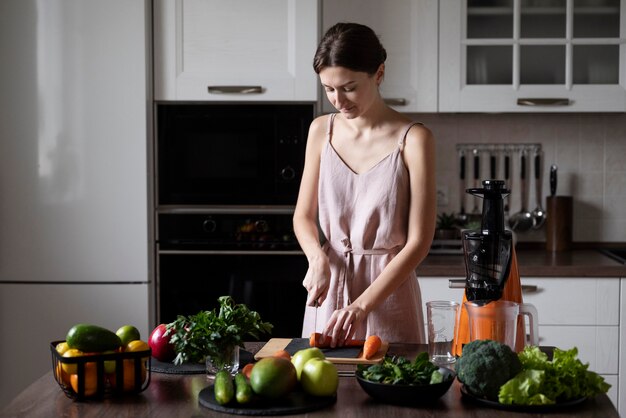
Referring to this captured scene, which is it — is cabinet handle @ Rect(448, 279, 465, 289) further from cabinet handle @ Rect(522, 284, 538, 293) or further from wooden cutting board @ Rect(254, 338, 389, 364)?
wooden cutting board @ Rect(254, 338, 389, 364)

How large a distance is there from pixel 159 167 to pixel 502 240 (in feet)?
5.53

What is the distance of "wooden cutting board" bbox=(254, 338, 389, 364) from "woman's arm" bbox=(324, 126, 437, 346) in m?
0.13

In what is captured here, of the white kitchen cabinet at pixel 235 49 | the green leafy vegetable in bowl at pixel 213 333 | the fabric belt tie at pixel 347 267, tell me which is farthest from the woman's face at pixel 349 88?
the white kitchen cabinet at pixel 235 49

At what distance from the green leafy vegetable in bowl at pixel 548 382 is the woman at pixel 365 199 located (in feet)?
1.89

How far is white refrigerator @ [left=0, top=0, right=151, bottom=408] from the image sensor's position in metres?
3.02

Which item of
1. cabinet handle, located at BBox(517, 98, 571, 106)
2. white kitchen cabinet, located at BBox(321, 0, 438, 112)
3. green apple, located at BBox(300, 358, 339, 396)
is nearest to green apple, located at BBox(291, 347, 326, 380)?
green apple, located at BBox(300, 358, 339, 396)

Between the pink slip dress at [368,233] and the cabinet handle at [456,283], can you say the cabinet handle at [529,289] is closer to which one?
the cabinet handle at [456,283]

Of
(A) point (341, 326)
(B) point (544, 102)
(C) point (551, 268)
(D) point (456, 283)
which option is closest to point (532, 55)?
(B) point (544, 102)

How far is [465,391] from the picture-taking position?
1469 mm

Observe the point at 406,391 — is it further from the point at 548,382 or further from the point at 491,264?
the point at 491,264

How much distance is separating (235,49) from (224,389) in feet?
6.18

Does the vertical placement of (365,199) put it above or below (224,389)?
above

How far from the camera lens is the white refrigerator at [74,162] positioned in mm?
3018

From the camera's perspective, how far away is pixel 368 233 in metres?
2.16
